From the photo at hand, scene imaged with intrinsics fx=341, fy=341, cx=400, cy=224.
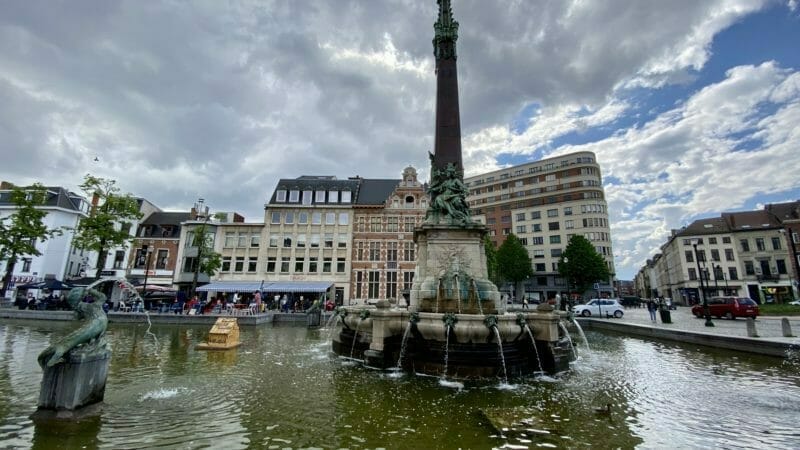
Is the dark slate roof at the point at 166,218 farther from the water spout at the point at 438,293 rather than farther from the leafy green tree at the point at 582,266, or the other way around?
the leafy green tree at the point at 582,266

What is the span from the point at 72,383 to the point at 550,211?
69.1m

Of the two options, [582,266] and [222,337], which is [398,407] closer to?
[222,337]

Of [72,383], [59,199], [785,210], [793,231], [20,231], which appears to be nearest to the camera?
[72,383]

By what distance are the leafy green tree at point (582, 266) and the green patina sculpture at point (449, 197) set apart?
43353mm

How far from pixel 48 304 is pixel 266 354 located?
90.5ft

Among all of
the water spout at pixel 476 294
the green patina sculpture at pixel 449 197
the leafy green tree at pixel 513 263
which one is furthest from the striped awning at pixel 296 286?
the leafy green tree at pixel 513 263

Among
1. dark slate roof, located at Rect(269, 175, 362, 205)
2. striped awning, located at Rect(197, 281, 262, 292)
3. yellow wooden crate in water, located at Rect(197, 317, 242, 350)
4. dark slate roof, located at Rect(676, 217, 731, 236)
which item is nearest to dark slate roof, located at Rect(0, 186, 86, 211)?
striped awning, located at Rect(197, 281, 262, 292)

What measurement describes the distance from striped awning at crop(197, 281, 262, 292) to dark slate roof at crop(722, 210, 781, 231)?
69102 millimetres

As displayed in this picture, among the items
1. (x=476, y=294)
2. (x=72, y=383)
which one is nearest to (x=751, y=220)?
(x=476, y=294)

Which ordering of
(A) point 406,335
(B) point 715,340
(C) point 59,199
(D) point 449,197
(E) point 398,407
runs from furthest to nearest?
(C) point 59,199 < (B) point 715,340 < (D) point 449,197 < (A) point 406,335 < (E) point 398,407

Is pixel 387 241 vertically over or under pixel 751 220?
under

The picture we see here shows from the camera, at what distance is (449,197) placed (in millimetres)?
12914

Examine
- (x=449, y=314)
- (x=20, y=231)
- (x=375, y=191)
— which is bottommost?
(x=449, y=314)

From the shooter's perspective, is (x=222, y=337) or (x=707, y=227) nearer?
(x=222, y=337)
